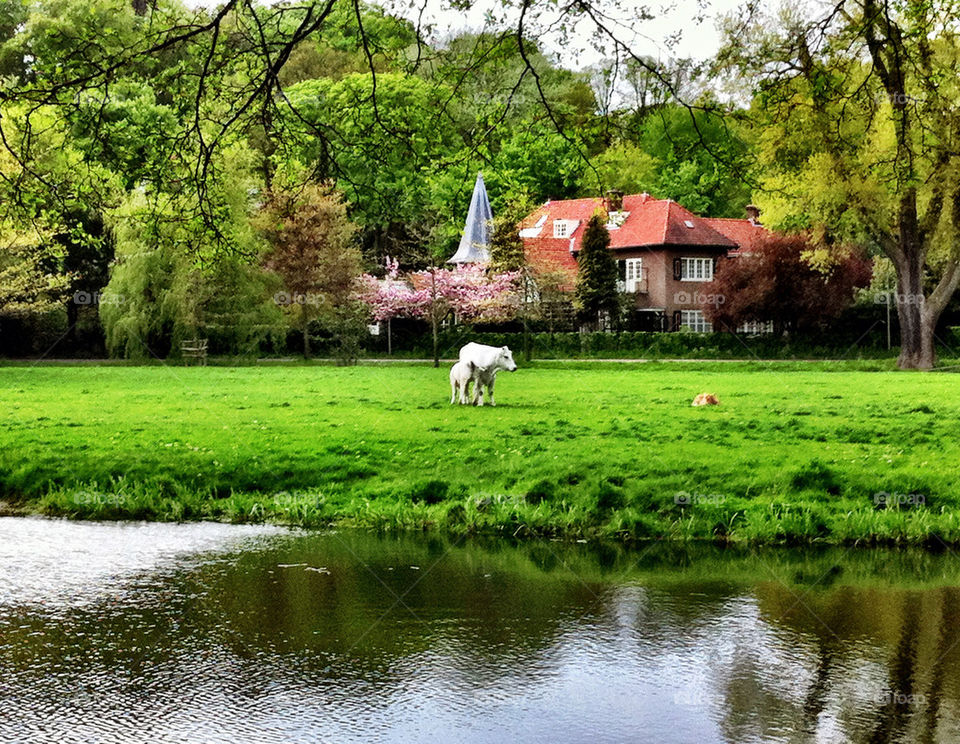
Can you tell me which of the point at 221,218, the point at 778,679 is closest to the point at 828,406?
the point at 221,218

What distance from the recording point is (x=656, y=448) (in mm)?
17391

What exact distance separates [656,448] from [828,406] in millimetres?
8078

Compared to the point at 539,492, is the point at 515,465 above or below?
above

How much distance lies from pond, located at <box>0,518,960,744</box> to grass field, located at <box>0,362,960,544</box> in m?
1.03

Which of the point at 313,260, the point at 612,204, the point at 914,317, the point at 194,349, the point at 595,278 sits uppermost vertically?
the point at 313,260

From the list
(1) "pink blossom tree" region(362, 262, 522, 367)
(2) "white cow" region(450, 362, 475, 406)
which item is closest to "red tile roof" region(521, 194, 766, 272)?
(1) "pink blossom tree" region(362, 262, 522, 367)

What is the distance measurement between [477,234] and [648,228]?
10.9m

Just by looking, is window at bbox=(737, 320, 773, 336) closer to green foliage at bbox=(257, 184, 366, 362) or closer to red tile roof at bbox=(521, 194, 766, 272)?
red tile roof at bbox=(521, 194, 766, 272)

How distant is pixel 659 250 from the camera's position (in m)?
69.3

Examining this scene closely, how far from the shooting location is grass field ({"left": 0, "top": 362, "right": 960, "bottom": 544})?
47.2ft

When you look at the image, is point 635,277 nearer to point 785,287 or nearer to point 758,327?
point 758,327

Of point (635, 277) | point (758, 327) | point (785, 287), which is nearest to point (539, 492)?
point (785, 287)

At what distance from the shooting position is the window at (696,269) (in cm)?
7019

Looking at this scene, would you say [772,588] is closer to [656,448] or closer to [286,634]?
[286,634]
